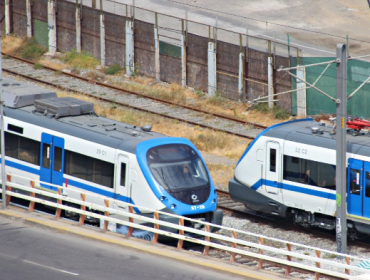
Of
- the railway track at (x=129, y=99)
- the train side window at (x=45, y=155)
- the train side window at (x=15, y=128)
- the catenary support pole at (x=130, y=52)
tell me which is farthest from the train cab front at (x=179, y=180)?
the catenary support pole at (x=130, y=52)

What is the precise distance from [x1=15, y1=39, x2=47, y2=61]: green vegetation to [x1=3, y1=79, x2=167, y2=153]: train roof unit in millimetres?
18672

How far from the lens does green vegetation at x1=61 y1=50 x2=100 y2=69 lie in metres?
38.3

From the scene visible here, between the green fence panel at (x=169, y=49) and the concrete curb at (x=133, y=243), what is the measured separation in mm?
18733

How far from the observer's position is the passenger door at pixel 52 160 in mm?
18722

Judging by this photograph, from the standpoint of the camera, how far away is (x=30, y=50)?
4016 cm

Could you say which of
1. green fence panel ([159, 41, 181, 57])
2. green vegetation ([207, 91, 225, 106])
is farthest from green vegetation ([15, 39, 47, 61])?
green vegetation ([207, 91, 225, 106])

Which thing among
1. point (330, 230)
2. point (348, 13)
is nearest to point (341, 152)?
point (330, 230)

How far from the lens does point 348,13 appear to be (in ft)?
145

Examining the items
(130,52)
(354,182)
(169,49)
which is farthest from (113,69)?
(354,182)

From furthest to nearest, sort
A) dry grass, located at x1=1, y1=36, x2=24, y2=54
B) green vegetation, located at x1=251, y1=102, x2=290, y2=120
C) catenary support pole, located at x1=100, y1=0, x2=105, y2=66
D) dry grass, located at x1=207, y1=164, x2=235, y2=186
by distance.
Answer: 1. dry grass, located at x1=1, y1=36, x2=24, y2=54
2. catenary support pole, located at x1=100, y1=0, x2=105, y2=66
3. green vegetation, located at x1=251, y1=102, x2=290, y2=120
4. dry grass, located at x1=207, y1=164, x2=235, y2=186

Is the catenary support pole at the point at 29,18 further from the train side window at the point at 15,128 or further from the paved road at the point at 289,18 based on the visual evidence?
the train side window at the point at 15,128

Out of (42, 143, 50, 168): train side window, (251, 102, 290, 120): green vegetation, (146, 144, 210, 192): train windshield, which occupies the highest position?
(146, 144, 210, 192): train windshield

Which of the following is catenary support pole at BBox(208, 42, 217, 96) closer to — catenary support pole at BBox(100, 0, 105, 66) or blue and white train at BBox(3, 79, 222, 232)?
catenary support pole at BBox(100, 0, 105, 66)

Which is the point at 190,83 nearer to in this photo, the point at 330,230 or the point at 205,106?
the point at 205,106
